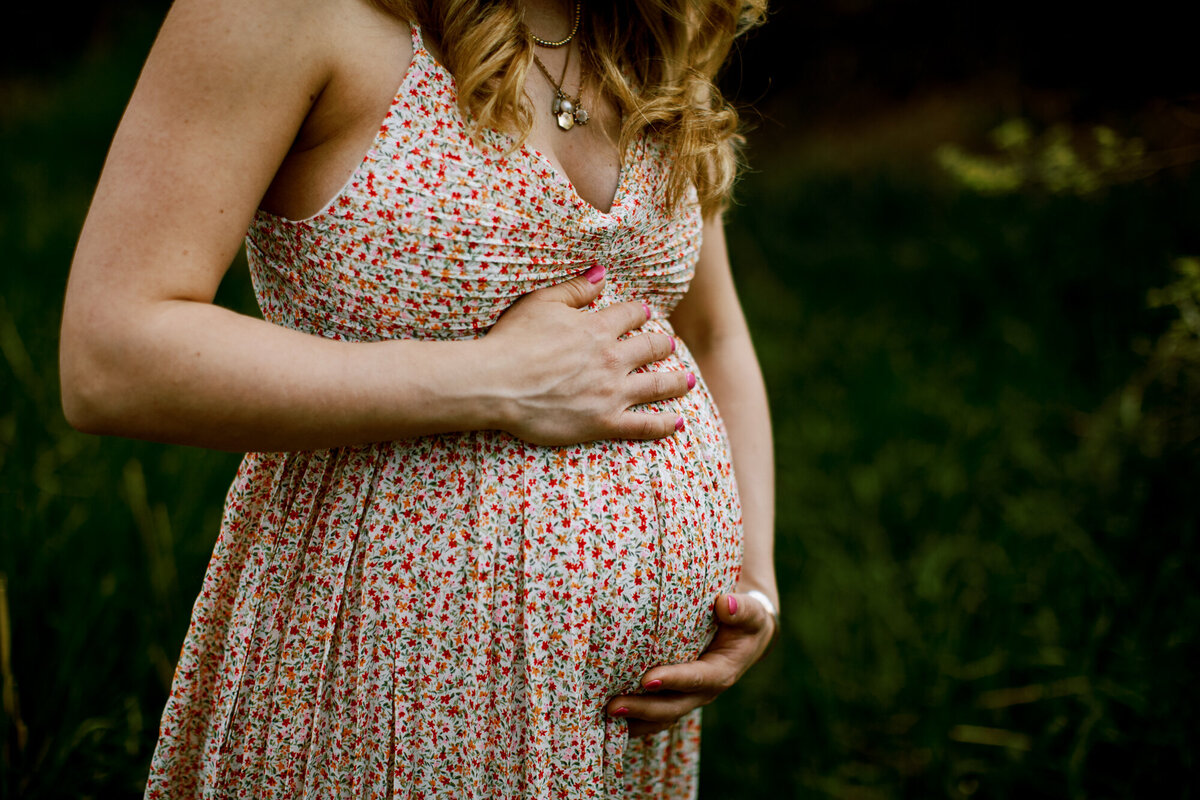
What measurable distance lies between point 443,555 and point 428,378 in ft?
0.81

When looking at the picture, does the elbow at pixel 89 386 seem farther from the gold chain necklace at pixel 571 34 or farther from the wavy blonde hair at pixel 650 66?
the gold chain necklace at pixel 571 34

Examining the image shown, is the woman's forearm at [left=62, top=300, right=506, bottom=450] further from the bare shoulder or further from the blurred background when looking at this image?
the blurred background

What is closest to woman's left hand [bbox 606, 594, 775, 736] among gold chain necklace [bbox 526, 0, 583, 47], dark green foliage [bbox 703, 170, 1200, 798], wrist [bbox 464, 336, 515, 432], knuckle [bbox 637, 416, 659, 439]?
knuckle [bbox 637, 416, 659, 439]

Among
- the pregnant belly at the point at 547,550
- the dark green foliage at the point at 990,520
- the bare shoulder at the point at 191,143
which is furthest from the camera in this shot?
the dark green foliage at the point at 990,520

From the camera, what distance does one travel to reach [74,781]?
1881 millimetres

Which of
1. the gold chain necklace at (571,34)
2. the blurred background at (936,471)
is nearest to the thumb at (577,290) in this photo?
the gold chain necklace at (571,34)

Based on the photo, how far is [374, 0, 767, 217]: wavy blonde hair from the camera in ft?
3.68

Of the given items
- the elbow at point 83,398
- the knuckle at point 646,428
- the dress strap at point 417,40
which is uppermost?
the dress strap at point 417,40

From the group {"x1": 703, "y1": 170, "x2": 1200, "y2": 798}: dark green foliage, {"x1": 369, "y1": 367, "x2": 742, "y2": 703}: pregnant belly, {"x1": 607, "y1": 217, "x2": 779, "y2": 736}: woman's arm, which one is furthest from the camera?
{"x1": 703, "y1": 170, "x2": 1200, "y2": 798}: dark green foliage

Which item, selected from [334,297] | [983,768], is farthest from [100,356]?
[983,768]

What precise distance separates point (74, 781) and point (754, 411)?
1.64 metres

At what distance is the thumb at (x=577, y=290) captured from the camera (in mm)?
1211

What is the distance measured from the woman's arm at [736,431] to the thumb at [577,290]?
1.23 feet

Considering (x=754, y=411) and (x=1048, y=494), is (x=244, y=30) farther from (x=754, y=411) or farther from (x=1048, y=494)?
(x=1048, y=494)
